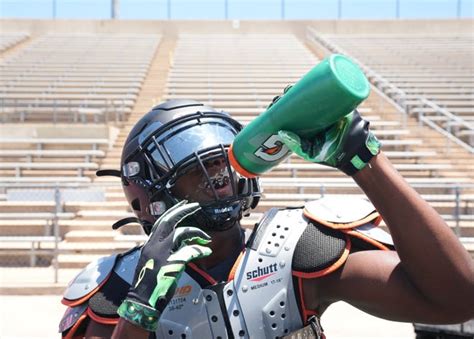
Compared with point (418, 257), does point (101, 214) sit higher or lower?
lower

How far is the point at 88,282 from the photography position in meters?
1.69

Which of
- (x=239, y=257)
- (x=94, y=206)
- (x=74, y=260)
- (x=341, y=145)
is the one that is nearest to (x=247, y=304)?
(x=239, y=257)

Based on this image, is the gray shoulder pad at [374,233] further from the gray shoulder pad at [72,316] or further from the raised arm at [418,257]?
the gray shoulder pad at [72,316]

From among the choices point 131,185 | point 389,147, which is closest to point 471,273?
point 131,185

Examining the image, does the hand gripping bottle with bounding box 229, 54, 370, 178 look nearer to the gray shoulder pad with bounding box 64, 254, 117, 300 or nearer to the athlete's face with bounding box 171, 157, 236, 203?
the athlete's face with bounding box 171, 157, 236, 203

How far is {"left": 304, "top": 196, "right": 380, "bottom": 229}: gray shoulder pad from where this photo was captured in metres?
1.62

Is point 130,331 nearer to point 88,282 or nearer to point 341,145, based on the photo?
point 88,282

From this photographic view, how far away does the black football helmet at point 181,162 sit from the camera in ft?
5.41

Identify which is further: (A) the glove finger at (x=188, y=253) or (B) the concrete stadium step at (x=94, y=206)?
(B) the concrete stadium step at (x=94, y=206)

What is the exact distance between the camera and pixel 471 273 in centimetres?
138

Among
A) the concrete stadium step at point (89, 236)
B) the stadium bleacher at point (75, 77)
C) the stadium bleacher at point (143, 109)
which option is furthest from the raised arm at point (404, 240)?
the stadium bleacher at point (75, 77)

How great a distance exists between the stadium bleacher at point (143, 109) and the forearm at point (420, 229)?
4.82m

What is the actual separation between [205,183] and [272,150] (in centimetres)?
35

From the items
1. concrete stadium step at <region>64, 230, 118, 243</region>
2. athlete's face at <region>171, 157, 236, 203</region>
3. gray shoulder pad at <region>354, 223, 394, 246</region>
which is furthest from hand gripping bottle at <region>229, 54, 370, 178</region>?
concrete stadium step at <region>64, 230, 118, 243</region>
